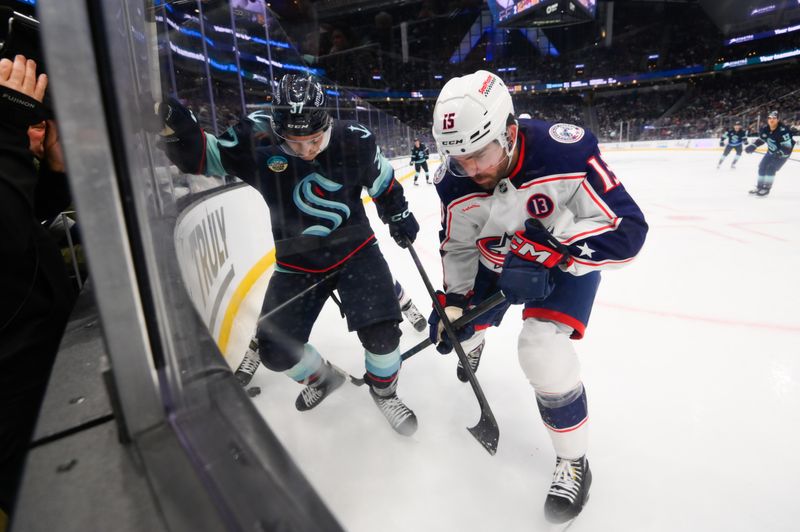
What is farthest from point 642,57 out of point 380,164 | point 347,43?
point 380,164

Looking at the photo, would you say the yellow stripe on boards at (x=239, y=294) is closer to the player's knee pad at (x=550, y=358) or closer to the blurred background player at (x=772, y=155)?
the player's knee pad at (x=550, y=358)

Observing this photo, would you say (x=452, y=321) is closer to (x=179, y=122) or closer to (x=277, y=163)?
(x=277, y=163)

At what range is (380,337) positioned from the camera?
156cm

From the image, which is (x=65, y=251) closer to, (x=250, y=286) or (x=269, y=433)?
(x=250, y=286)

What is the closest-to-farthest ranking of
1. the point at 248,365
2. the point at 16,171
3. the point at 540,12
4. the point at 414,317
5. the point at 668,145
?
the point at 16,171 < the point at 248,365 < the point at 414,317 < the point at 540,12 < the point at 668,145

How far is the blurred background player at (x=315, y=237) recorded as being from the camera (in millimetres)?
1482

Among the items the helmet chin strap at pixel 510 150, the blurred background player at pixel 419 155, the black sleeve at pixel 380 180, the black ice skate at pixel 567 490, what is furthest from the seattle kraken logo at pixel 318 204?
the blurred background player at pixel 419 155

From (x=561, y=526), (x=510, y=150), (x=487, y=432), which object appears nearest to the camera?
(x=561, y=526)

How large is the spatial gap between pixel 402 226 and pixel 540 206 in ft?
2.33

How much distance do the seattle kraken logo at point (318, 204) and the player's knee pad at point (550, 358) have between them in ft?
2.62

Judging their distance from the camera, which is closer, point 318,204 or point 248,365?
point 318,204

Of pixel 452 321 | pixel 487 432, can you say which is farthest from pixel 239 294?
pixel 487 432

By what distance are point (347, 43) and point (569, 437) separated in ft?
33.8

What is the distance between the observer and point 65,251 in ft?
5.08
